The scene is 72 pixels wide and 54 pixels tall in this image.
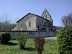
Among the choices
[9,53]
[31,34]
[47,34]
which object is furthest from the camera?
[47,34]

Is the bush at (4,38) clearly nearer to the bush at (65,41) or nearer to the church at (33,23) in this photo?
the bush at (65,41)

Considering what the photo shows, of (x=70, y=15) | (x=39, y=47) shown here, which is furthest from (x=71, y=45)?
(x=70, y=15)

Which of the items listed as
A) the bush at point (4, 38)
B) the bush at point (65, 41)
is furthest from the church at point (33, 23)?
the bush at point (65, 41)

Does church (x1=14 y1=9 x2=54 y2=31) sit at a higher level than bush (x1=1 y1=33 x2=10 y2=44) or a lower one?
higher

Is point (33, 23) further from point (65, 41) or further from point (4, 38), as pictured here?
point (65, 41)

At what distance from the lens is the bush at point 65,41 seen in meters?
12.6

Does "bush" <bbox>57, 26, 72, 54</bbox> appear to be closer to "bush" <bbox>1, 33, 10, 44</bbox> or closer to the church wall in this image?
"bush" <bbox>1, 33, 10, 44</bbox>

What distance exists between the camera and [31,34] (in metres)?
48.2

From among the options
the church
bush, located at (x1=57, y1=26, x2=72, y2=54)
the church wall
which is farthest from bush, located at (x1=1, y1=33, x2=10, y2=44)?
the church wall

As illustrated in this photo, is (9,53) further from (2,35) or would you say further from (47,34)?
(47,34)

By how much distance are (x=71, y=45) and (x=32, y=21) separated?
56.4 meters

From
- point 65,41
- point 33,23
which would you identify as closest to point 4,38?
point 65,41

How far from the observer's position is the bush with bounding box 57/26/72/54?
12.6 metres

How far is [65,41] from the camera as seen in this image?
1271 cm
